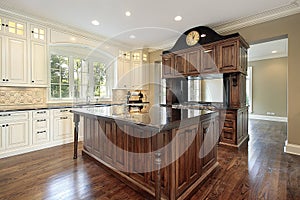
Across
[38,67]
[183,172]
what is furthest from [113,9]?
[183,172]

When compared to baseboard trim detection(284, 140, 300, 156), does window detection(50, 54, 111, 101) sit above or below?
above

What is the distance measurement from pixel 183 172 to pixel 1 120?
130 inches

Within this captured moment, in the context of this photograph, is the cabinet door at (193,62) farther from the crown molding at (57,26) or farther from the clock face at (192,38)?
the crown molding at (57,26)

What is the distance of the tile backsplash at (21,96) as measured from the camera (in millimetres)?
3379

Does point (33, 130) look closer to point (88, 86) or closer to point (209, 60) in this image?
point (88, 86)

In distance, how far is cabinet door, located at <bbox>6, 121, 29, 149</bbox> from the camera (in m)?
3.17

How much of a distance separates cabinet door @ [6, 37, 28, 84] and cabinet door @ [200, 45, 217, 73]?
12.7 ft

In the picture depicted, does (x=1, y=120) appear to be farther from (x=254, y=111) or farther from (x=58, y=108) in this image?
(x=254, y=111)

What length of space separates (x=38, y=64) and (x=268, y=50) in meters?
7.49


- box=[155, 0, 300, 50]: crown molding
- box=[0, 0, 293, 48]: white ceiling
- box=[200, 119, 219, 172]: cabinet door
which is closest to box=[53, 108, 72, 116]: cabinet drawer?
box=[0, 0, 293, 48]: white ceiling

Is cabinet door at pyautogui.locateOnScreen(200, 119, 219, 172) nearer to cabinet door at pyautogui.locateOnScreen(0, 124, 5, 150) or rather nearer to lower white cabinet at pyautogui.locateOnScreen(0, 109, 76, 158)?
lower white cabinet at pyautogui.locateOnScreen(0, 109, 76, 158)

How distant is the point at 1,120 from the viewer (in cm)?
305

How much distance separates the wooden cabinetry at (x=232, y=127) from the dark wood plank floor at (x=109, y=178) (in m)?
0.37

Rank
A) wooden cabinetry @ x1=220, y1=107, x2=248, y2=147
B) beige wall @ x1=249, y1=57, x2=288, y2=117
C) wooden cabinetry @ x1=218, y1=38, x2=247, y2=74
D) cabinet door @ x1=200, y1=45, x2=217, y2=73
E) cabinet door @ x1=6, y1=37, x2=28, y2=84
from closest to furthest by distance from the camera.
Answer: cabinet door @ x1=6, y1=37, x2=28, y2=84 < wooden cabinetry @ x1=218, y1=38, x2=247, y2=74 < wooden cabinetry @ x1=220, y1=107, x2=248, y2=147 < cabinet door @ x1=200, y1=45, x2=217, y2=73 < beige wall @ x1=249, y1=57, x2=288, y2=117
